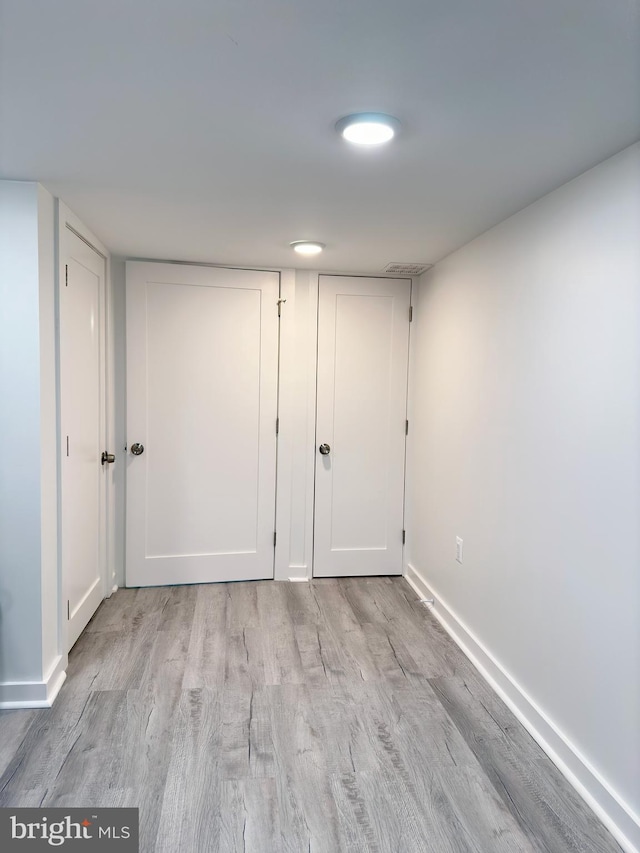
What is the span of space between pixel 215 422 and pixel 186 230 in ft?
4.27

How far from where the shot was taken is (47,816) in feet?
5.63

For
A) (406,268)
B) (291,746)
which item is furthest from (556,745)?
(406,268)

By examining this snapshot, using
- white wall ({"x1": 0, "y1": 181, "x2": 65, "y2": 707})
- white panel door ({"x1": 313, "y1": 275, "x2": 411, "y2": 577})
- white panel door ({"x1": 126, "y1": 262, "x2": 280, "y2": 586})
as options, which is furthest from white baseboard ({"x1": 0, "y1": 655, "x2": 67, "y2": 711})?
white panel door ({"x1": 313, "y1": 275, "x2": 411, "y2": 577})

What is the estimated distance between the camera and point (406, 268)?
3.55m

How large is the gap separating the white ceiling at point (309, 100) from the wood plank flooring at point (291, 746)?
2115 mm

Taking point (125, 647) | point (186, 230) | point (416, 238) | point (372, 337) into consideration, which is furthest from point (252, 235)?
point (125, 647)

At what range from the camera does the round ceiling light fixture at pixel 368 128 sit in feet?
5.08

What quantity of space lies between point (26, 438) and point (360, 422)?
2188 mm

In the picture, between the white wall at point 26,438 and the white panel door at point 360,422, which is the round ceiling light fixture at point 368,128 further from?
the white panel door at point 360,422

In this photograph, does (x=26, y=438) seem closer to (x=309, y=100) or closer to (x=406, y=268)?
(x=309, y=100)

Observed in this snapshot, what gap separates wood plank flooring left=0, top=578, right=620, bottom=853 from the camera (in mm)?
1707

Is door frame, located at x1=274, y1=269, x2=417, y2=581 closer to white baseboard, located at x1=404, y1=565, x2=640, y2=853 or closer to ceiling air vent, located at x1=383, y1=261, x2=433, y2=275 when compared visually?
ceiling air vent, located at x1=383, y1=261, x2=433, y2=275

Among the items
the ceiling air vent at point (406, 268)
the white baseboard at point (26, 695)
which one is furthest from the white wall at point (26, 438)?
the ceiling air vent at point (406, 268)

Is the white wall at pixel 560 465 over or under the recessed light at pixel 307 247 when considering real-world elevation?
under
